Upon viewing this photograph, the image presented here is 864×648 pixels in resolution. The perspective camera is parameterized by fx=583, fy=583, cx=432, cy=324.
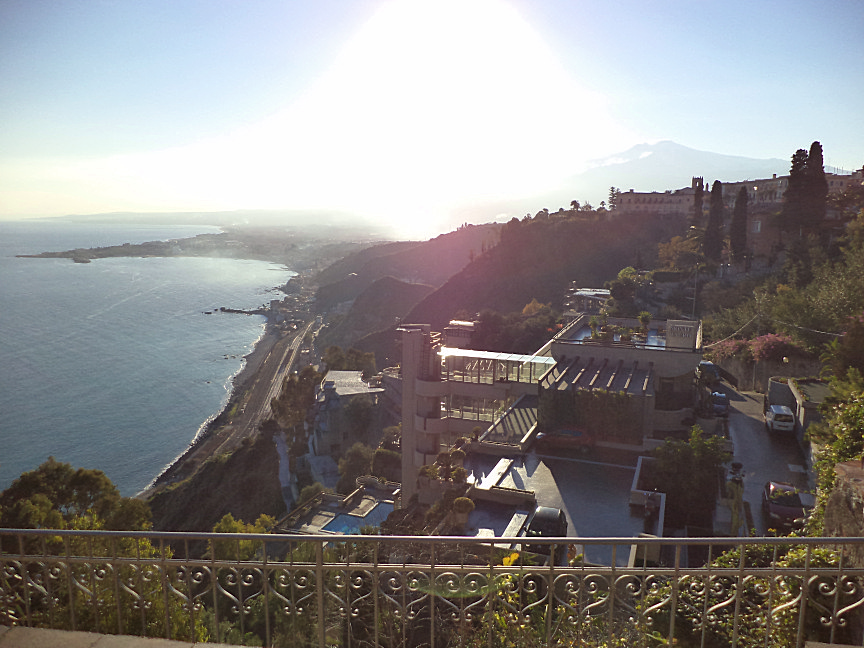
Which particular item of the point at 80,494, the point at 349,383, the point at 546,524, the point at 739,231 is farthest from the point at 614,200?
the point at 546,524

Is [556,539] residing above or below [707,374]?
above

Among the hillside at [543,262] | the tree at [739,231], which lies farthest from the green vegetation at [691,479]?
the hillside at [543,262]

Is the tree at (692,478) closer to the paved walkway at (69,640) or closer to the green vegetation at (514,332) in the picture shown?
the paved walkway at (69,640)

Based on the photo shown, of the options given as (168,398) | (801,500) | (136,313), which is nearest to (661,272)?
Answer: (801,500)

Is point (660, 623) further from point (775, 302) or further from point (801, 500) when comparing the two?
point (775, 302)

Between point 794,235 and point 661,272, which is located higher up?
point 794,235

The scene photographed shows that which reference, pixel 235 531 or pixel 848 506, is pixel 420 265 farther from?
pixel 848 506

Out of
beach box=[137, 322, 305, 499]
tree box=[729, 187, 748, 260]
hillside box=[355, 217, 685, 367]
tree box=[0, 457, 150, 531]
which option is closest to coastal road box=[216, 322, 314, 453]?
beach box=[137, 322, 305, 499]
